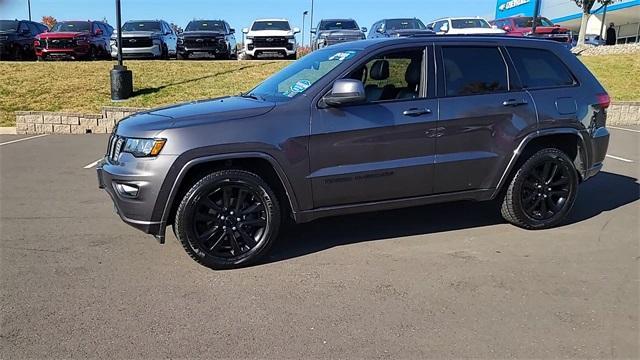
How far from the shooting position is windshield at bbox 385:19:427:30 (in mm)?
20062

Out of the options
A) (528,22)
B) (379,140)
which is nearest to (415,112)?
(379,140)

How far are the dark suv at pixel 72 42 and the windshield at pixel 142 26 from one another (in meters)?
1.23

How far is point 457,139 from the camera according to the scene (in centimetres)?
473

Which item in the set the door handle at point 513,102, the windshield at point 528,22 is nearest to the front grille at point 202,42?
the windshield at point 528,22

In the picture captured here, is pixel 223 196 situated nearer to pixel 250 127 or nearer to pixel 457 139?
pixel 250 127

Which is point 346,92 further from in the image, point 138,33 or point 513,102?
point 138,33

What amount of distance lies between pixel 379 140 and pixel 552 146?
1.97 meters

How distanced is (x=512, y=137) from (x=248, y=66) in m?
13.2

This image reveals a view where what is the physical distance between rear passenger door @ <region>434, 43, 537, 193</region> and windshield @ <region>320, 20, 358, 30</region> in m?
16.2

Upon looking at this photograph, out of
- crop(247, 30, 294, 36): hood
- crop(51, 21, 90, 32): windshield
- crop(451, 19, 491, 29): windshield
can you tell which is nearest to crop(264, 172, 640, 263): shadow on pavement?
crop(247, 30, 294, 36): hood

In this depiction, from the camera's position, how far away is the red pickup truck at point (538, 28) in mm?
19906

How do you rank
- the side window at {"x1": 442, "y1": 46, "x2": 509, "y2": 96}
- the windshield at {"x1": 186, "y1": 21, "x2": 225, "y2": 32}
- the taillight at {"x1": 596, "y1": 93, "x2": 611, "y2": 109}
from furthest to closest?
1. the windshield at {"x1": 186, "y1": 21, "x2": 225, "y2": 32}
2. the taillight at {"x1": 596, "y1": 93, "x2": 611, "y2": 109}
3. the side window at {"x1": 442, "y1": 46, "x2": 509, "y2": 96}

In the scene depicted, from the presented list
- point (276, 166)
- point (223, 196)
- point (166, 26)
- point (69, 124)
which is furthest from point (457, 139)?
point (166, 26)

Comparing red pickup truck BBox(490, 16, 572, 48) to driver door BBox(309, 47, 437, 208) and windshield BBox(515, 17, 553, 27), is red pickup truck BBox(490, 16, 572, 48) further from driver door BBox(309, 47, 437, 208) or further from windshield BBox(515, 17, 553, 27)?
driver door BBox(309, 47, 437, 208)
